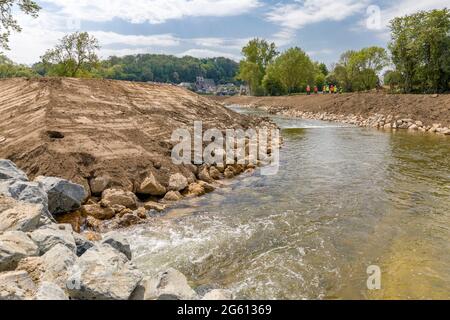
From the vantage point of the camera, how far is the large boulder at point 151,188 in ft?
33.4

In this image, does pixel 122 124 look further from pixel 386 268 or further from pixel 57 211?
pixel 386 268

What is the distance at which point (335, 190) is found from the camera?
1120 cm

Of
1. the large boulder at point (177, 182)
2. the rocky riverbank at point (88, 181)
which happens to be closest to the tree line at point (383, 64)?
the rocky riverbank at point (88, 181)

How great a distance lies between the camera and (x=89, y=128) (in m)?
12.5

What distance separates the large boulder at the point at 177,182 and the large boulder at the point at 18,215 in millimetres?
4751

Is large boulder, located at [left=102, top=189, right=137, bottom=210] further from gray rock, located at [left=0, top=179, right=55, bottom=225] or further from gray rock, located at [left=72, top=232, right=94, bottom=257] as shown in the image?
gray rock, located at [left=72, top=232, right=94, bottom=257]

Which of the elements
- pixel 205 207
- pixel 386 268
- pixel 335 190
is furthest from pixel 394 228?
pixel 205 207

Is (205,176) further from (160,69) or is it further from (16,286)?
(160,69)

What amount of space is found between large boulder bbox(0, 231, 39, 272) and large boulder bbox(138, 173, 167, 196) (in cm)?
497

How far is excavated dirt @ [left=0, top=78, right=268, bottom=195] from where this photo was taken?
33.6 feet

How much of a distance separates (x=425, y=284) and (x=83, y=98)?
14647 mm

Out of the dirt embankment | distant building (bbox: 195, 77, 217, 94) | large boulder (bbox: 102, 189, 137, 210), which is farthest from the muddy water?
distant building (bbox: 195, 77, 217, 94)

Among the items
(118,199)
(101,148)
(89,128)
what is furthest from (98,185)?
(89,128)

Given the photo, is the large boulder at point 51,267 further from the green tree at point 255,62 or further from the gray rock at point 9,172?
the green tree at point 255,62
